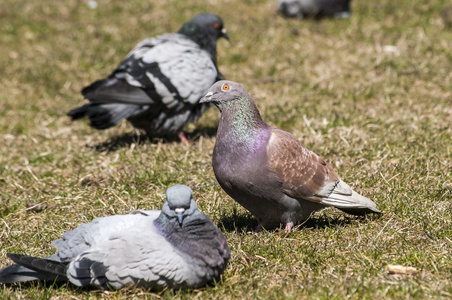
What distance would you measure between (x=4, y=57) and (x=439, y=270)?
7020 millimetres

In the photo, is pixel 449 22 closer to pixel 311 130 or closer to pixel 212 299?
pixel 311 130

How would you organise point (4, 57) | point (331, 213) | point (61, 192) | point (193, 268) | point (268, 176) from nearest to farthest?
point (193, 268), point (268, 176), point (331, 213), point (61, 192), point (4, 57)

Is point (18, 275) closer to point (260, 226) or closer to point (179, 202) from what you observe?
point (179, 202)

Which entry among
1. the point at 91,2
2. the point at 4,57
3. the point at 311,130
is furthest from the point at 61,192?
the point at 91,2

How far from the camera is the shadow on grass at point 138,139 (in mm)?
5785

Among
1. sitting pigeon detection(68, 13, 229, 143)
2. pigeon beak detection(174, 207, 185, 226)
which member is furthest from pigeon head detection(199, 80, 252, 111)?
sitting pigeon detection(68, 13, 229, 143)

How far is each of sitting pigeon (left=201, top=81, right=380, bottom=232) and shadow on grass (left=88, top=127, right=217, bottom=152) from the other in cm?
214

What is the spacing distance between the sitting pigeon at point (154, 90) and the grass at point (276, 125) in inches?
11.0

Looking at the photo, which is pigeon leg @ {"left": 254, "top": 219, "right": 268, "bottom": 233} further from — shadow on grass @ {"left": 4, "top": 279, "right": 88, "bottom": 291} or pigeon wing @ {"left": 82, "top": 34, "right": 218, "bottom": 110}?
pigeon wing @ {"left": 82, "top": 34, "right": 218, "bottom": 110}

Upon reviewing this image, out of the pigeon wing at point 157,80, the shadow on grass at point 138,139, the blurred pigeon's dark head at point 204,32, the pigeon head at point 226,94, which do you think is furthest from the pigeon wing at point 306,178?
the blurred pigeon's dark head at point 204,32

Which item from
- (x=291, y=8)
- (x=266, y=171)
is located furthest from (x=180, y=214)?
(x=291, y=8)

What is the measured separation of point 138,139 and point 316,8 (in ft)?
15.2

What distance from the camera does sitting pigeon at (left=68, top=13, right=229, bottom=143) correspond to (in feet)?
18.6

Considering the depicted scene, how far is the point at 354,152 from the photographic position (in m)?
5.03
